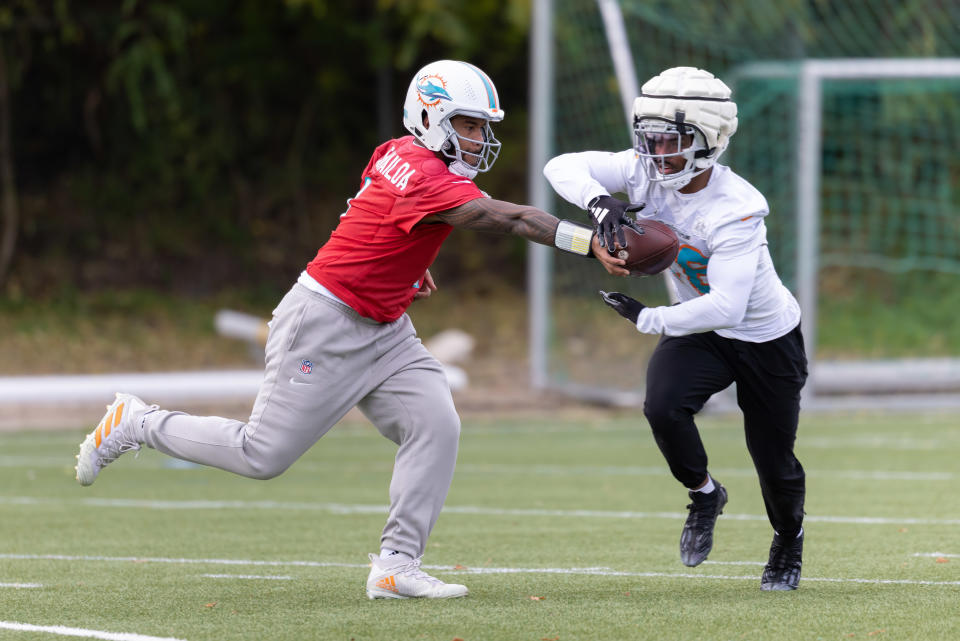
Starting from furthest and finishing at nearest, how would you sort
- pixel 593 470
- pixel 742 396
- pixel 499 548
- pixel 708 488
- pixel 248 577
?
1. pixel 593 470
2. pixel 499 548
3. pixel 248 577
4. pixel 708 488
5. pixel 742 396

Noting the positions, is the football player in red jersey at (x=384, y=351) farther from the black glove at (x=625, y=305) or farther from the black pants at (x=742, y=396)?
the black pants at (x=742, y=396)

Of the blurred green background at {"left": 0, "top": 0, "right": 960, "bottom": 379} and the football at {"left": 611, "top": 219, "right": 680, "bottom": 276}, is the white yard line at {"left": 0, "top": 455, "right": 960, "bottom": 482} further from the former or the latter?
the football at {"left": 611, "top": 219, "right": 680, "bottom": 276}

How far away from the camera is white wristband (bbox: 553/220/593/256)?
17.7 ft

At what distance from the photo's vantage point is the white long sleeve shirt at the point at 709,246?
17.9 feet

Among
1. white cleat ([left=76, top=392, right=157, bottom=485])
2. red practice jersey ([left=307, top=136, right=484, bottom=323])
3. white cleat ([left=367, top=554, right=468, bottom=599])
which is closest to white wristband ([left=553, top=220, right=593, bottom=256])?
red practice jersey ([left=307, top=136, right=484, bottom=323])

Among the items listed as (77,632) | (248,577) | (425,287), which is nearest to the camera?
(77,632)

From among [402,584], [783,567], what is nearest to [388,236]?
[402,584]

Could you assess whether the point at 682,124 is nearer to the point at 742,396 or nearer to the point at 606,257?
the point at 606,257

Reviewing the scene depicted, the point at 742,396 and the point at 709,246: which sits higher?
the point at 709,246

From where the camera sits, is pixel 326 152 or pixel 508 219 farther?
pixel 326 152

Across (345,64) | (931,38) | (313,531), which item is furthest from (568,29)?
(313,531)

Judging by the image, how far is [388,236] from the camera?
569 centimetres

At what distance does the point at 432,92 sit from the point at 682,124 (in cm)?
93

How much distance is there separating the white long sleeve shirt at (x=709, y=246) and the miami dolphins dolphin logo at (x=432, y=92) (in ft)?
1.91
